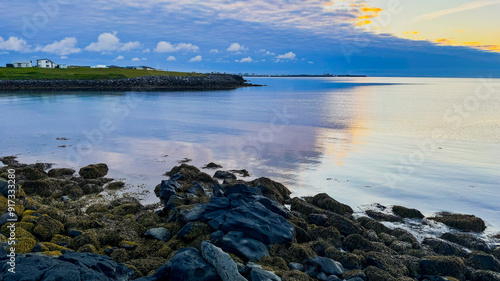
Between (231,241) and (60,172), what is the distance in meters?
11.8

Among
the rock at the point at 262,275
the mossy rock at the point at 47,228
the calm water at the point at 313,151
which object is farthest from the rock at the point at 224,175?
the rock at the point at 262,275

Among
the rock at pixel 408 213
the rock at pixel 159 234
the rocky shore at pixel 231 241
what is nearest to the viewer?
the rocky shore at pixel 231 241

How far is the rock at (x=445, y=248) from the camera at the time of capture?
926 centimetres

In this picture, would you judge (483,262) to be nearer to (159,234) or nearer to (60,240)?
(159,234)

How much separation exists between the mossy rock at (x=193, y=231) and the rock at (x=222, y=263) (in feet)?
6.72

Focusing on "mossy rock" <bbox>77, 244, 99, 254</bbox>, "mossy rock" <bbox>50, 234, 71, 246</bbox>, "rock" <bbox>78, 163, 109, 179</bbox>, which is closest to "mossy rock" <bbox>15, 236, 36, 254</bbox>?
"mossy rock" <bbox>50, 234, 71, 246</bbox>

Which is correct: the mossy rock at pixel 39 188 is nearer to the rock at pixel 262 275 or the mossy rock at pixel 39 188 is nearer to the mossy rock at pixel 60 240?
the mossy rock at pixel 60 240

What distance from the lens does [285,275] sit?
7.30 meters

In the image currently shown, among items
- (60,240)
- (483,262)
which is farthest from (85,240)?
(483,262)

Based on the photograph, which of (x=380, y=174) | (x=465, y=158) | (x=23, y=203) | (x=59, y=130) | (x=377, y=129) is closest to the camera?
(x=23, y=203)

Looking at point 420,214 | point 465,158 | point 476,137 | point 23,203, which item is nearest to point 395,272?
point 420,214

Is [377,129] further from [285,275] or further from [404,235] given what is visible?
[285,275]

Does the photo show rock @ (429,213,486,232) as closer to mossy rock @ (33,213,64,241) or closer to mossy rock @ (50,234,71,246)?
mossy rock @ (50,234,71,246)

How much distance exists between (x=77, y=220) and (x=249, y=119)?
3078cm
